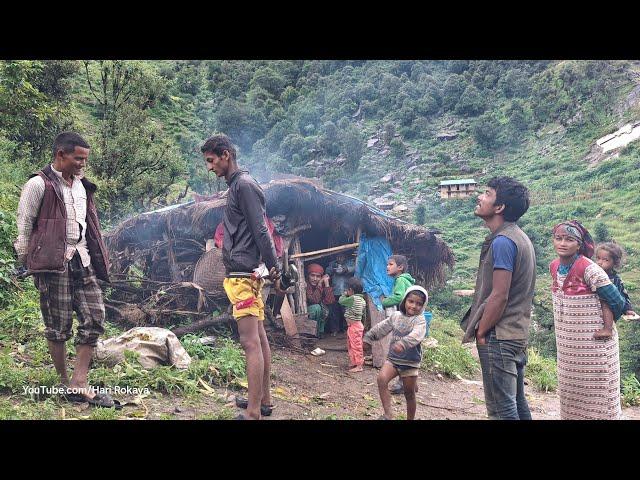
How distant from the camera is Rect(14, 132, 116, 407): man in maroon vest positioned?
3.69m

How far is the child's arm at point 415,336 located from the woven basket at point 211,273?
4569 millimetres

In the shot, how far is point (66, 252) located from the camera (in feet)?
12.4

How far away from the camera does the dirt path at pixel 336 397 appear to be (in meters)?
4.48

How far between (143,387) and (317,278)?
460 centimetres

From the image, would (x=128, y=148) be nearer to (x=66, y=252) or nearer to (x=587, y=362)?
(x=66, y=252)

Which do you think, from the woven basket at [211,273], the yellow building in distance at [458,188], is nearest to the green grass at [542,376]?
the woven basket at [211,273]

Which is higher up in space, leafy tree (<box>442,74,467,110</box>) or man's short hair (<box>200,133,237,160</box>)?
leafy tree (<box>442,74,467,110</box>)

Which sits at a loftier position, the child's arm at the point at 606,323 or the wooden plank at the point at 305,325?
the child's arm at the point at 606,323

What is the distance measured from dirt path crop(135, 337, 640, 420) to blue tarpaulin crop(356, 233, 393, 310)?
994 millimetres

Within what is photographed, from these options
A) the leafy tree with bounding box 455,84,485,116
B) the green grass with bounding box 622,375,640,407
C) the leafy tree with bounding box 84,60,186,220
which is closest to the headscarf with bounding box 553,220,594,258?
the green grass with bounding box 622,375,640,407

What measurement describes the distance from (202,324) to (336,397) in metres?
2.63

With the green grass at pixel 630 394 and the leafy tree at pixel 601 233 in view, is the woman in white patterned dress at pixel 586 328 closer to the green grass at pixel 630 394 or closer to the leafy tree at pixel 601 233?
the green grass at pixel 630 394

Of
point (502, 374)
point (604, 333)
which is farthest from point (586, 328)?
point (502, 374)

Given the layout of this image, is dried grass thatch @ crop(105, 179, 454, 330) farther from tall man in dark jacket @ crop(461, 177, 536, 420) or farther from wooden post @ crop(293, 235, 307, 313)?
tall man in dark jacket @ crop(461, 177, 536, 420)
